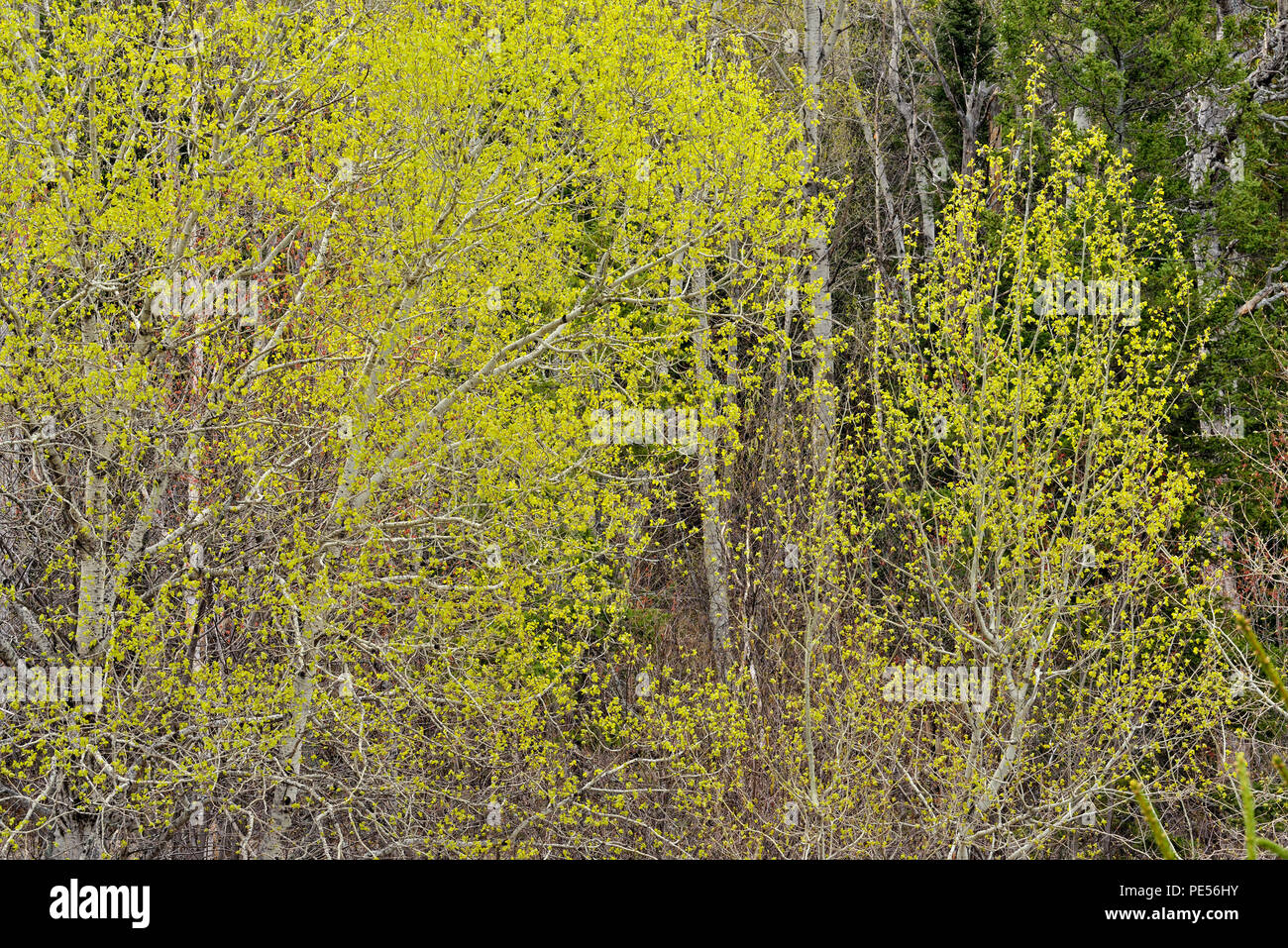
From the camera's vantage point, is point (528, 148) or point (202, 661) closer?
point (528, 148)

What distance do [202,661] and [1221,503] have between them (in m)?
11.5

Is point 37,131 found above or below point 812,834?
above

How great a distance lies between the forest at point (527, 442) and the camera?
11008mm

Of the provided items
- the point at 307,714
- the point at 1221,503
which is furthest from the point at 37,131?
the point at 1221,503

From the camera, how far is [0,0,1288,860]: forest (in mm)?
11008

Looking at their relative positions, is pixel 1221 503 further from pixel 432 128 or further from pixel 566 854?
pixel 432 128

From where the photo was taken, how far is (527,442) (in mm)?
12680

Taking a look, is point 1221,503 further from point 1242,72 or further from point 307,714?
point 307,714
